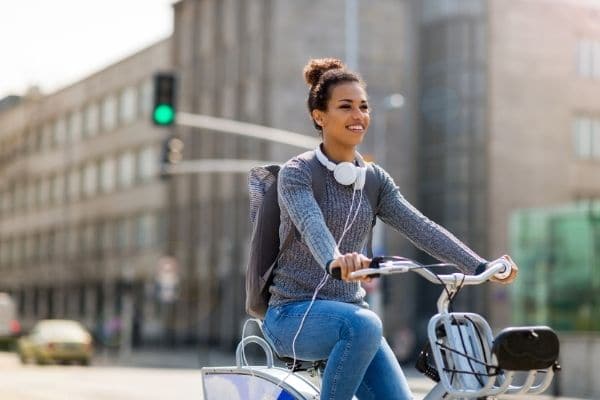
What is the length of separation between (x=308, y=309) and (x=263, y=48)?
47320 mm

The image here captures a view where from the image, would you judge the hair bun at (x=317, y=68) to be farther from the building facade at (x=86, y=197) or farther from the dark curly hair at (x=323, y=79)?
the building facade at (x=86, y=197)

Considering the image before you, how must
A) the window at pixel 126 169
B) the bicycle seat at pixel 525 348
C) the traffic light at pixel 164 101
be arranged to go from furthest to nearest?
the window at pixel 126 169, the traffic light at pixel 164 101, the bicycle seat at pixel 525 348

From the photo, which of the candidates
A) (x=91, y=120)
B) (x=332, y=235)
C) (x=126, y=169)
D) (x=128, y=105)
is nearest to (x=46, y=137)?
(x=91, y=120)

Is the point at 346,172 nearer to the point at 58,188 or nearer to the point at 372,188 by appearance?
the point at 372,188

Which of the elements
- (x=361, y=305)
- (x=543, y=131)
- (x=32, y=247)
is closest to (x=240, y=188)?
(x=543, y=131)

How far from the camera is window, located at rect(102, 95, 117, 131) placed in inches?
2606

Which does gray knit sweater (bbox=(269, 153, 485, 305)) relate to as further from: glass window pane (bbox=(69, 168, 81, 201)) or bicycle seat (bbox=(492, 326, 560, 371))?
glass window pane (bbox=(69, 168, 81, 201))

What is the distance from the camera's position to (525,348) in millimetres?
3256

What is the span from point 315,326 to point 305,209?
0.38 m

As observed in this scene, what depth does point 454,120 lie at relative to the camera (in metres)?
49.1

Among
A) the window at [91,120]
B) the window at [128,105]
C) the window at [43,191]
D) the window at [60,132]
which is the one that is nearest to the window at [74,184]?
the window at [91,120]

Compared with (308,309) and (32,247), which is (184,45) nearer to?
(32,247)

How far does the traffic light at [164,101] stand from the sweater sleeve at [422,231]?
1845 cm

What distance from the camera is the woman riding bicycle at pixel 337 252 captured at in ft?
12.6
